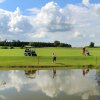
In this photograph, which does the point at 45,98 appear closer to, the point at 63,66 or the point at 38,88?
the point at 38,88

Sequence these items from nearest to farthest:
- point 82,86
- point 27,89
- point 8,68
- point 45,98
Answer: point 45,98, point 27,89, point 82,86, point 8,68

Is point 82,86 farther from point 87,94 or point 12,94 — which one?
point 12,94

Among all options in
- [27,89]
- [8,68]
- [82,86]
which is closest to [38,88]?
[27,89]

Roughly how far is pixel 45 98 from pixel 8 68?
28.6m

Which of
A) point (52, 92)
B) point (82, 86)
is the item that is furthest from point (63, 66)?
point (52, 92)

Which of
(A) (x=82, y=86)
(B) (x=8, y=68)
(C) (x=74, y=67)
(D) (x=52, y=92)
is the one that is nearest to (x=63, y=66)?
(C) (x=74, y=67)

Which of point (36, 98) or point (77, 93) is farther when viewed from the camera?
point (77, 93)

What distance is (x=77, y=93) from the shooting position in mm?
25094

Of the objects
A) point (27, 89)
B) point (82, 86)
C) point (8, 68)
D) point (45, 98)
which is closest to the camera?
point (45, 98)

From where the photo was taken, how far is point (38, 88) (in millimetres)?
28156

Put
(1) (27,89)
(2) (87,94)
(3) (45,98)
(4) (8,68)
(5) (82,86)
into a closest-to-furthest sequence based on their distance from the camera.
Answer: (3) (45,98) < (2) (87,94) < (1) (27,89) < (5) (82,86) < (4) (8,68)

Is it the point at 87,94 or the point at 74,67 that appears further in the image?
the point at 74,67

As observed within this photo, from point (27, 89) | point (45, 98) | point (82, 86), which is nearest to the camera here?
point (45, 98)

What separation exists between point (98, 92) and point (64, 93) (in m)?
2.35
